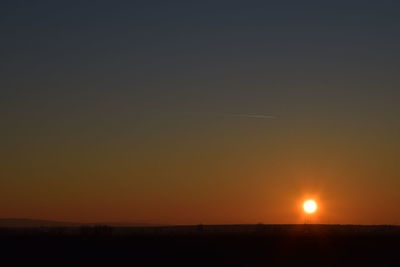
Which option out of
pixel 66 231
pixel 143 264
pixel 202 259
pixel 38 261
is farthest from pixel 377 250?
pixel 66 231

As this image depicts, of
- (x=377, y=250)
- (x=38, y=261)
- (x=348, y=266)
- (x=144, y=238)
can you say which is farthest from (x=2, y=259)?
(x=377, y=250)

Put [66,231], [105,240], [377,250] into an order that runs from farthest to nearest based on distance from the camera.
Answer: [66,231], [105,240], [377,250]

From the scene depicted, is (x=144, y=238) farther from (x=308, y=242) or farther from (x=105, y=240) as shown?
(x=308, y=242)

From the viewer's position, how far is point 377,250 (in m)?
69.1

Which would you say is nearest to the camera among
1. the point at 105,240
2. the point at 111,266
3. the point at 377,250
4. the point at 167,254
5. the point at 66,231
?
the point at 111,266

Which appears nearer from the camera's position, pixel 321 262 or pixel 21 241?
pixel 321 262

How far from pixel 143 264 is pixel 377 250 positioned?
2015cm

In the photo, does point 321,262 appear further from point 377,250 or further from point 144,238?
point 144,238

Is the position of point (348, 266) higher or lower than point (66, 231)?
lower

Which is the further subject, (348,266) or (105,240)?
(105,240)

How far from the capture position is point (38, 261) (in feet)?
202

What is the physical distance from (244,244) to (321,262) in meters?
10.4

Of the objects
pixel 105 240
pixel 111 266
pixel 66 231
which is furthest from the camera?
pixel 66 231

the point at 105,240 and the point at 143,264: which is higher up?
the point at 105,240
